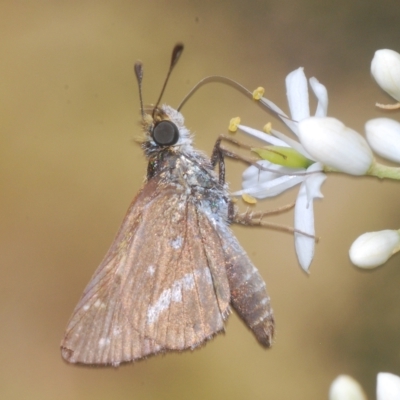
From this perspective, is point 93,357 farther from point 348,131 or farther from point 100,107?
point 100,107

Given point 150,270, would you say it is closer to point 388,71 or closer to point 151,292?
point 151,292

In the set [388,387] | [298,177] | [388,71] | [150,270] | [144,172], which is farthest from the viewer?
[144,172]

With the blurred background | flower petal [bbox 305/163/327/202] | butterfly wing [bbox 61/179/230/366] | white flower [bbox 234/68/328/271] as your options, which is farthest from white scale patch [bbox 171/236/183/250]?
the blurred background

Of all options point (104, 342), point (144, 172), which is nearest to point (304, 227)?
point (104, 342)

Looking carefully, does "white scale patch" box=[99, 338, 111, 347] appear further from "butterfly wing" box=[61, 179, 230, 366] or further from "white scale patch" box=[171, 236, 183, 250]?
"white scale patch" box=[171, 236, 183, 250]

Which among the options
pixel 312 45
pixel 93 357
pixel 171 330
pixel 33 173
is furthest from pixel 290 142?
pixel 33 173

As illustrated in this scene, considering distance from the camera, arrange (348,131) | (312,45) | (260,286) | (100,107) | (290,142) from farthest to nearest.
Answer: (100,107) → (312,45) → (260,286) → (290,142) → (348,131)

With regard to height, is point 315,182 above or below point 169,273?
above
